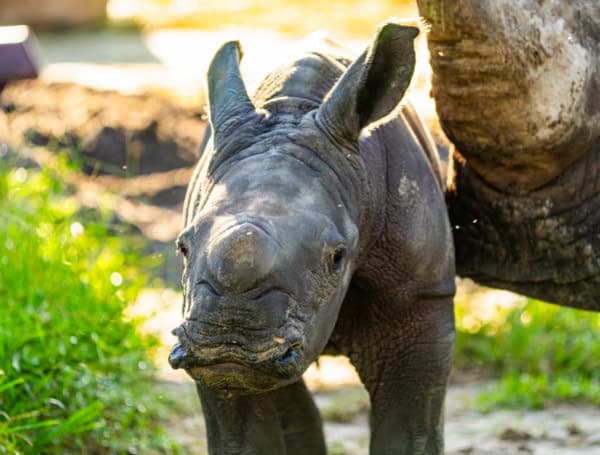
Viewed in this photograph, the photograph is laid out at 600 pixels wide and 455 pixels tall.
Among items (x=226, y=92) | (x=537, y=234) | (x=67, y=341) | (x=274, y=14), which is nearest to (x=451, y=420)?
(x=537, y=234)

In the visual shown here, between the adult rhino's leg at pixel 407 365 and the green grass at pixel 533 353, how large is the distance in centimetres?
236

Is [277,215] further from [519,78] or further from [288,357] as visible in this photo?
[519,78]

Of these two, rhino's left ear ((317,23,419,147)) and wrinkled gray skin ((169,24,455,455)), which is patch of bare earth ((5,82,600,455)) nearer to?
wrinkled gray skin ((169,24,455,455))

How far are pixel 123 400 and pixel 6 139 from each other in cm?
456

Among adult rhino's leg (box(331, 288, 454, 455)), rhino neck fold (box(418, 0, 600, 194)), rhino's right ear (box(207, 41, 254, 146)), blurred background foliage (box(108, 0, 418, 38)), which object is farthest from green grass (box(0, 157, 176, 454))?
blurred background foliage (box(108, 0, 418, 38))

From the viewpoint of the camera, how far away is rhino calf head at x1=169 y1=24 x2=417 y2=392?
4520 mm

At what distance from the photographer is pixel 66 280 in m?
7.60

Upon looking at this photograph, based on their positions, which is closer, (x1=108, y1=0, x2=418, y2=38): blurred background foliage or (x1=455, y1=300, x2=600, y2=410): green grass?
(x1=455, y1=300, x2=600, y2=410): green grass

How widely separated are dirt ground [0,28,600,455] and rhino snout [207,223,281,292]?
279 centimetres

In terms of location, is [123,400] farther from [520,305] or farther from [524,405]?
[520,305]

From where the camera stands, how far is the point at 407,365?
5648mm

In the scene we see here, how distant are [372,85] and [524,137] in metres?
0.91

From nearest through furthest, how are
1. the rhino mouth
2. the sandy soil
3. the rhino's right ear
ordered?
the rhino mouth → the rhino's right ear → the sandy soil

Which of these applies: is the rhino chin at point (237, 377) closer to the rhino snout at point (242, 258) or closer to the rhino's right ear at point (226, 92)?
the rhino snout at point (242, 258)
